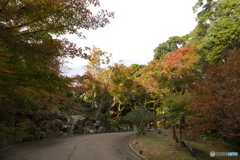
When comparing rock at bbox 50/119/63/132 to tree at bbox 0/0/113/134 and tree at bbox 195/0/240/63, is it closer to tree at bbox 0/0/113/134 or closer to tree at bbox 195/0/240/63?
tree at bbox 0/0/113/134

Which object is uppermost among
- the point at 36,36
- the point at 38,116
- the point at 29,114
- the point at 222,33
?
the point at 222,33

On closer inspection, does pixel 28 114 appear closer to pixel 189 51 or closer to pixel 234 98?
pixel 234 98

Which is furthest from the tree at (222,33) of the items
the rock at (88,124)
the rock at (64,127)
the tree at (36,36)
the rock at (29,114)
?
the rock at (29,114)

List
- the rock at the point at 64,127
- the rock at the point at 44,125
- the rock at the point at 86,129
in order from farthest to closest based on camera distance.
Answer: the rock at the point at 86,129 < the rock at the point at 64,127 < the rock at the point at 44,125

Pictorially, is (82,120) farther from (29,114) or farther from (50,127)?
(29,114)

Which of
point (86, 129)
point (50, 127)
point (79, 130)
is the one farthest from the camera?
point (86, 129)

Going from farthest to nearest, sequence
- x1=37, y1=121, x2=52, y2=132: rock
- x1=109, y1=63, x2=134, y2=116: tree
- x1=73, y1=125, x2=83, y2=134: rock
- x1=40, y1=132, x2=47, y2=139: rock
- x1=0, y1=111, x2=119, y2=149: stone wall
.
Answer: x1=109, y1=63, x2=134, y2=116: tree
x1=73, y1=125, x2=83, y2=134: rock
x1=37, y1=121, x2=52, y2=132: rock
x1=40, y1=132, x2=47, y2=139: rock
x1=0, y1=111, x2=119, y2=149: stone wall

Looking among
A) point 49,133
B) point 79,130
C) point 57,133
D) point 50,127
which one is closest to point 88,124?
point 79,130

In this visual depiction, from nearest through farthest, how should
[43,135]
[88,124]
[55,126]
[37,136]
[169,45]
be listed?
1. [37,136]
2. [43,135]
3. [55,126]
4. [88,124]
5. [169,45]

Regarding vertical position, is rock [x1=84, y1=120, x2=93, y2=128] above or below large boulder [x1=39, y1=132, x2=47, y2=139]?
above

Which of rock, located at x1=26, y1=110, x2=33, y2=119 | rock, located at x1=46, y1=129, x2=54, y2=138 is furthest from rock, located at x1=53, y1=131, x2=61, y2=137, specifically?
rock, located at x1=26, y1=110, x2=33, y2=119

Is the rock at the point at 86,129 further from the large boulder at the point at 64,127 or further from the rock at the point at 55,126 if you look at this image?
the rock at the point at 55,126

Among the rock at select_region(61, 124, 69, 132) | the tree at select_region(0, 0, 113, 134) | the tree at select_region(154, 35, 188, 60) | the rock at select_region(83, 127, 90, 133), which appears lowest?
the rock at select_region(83, 127, 90, 133)

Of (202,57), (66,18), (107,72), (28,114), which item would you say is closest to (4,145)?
(28,114)
